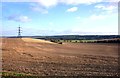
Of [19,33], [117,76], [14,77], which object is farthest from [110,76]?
[19,33]

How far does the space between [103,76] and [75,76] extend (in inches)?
73.7

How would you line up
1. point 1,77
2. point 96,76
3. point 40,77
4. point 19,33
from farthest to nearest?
1. point 19,33
2. point 96,76
3. point 40,77
4. point 1,77

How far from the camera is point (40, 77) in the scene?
58.5 ft

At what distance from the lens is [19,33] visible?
64250 millimetres

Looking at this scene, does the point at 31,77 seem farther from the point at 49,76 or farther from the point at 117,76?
the point at 117,76

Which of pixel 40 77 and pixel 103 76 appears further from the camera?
pixel 103 76

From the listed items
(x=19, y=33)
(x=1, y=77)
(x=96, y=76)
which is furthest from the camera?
(x=19, y=33)

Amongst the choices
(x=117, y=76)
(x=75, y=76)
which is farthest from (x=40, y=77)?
(x=117, y=76)

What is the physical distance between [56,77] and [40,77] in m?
0.99

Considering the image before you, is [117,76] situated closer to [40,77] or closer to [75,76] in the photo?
[75,76]

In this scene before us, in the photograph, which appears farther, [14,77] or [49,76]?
[49,76]

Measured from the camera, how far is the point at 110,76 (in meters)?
19.4

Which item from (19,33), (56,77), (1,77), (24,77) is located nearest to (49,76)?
(56,77)

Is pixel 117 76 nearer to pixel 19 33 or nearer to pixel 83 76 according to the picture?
pixel 83 76
